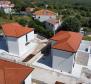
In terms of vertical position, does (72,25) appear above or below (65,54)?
above

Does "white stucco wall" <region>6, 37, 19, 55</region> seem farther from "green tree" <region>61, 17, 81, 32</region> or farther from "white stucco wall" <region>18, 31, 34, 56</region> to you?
"green tree" <region>61, 17, 81, 32</region>

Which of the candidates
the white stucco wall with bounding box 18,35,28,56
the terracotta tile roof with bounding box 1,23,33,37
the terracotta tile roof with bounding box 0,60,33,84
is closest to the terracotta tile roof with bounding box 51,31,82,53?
the white stucco wall with bounding box 18,35,28,56

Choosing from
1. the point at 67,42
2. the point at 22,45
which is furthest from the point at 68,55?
the point at 22,45

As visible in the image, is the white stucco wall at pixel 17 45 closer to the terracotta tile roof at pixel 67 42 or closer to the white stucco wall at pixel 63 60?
the terracotta tile roof at pixel 67 42

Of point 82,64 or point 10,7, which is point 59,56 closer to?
point 82,64

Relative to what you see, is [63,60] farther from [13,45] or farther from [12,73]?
[13,45]

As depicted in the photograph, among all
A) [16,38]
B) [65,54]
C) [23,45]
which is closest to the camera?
[65,54]
